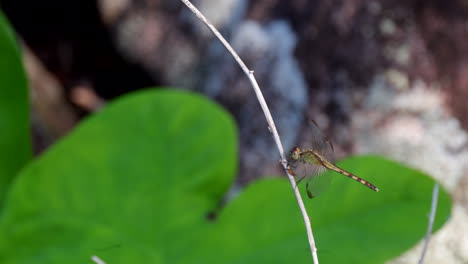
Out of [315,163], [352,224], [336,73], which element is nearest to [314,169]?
[315,163]

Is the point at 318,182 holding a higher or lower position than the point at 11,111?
lower

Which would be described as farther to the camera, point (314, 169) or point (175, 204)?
point (175, 204)

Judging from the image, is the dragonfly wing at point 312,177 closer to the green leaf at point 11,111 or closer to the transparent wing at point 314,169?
the transparent wing at point 314,169

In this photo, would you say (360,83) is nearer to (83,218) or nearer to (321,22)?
(321,22)

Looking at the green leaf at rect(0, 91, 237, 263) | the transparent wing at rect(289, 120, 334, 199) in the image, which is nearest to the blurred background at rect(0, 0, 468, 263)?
the green leaf at rect(0, 91, 237, 263)

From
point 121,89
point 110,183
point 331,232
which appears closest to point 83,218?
point 110,183

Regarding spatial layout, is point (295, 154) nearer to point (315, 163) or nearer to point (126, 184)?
point (315, 163)
